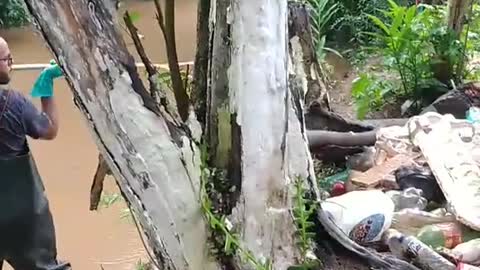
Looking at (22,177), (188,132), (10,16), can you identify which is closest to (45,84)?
(22,177)

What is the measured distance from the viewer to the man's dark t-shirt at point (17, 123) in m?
2.51

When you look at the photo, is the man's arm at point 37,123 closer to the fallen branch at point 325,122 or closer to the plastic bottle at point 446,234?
the fallen branch at point 325,122

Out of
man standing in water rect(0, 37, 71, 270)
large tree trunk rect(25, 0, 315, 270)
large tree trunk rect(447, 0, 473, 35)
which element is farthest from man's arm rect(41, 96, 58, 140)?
large tree trunk rect(447, 0, 473, 35)

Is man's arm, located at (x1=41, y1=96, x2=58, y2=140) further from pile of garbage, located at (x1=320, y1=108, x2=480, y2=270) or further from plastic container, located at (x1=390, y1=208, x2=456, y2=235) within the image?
plastic container, located at (x1=390, y1=208, x2=456, y2=235)

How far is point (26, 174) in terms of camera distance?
2.58 m

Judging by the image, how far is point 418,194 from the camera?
231 cm

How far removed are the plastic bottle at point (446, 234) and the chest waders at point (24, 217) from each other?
120 cm

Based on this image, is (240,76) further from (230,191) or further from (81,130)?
(81,130)

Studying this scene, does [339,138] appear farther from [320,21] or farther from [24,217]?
[320,21]

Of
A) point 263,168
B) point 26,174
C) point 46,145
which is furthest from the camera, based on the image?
point 46,145

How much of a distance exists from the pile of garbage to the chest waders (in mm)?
898

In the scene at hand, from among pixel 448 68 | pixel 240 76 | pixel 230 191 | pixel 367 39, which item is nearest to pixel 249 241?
pixel 230 191

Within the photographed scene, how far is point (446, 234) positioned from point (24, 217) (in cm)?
129

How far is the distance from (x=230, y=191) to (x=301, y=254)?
0.19 m
